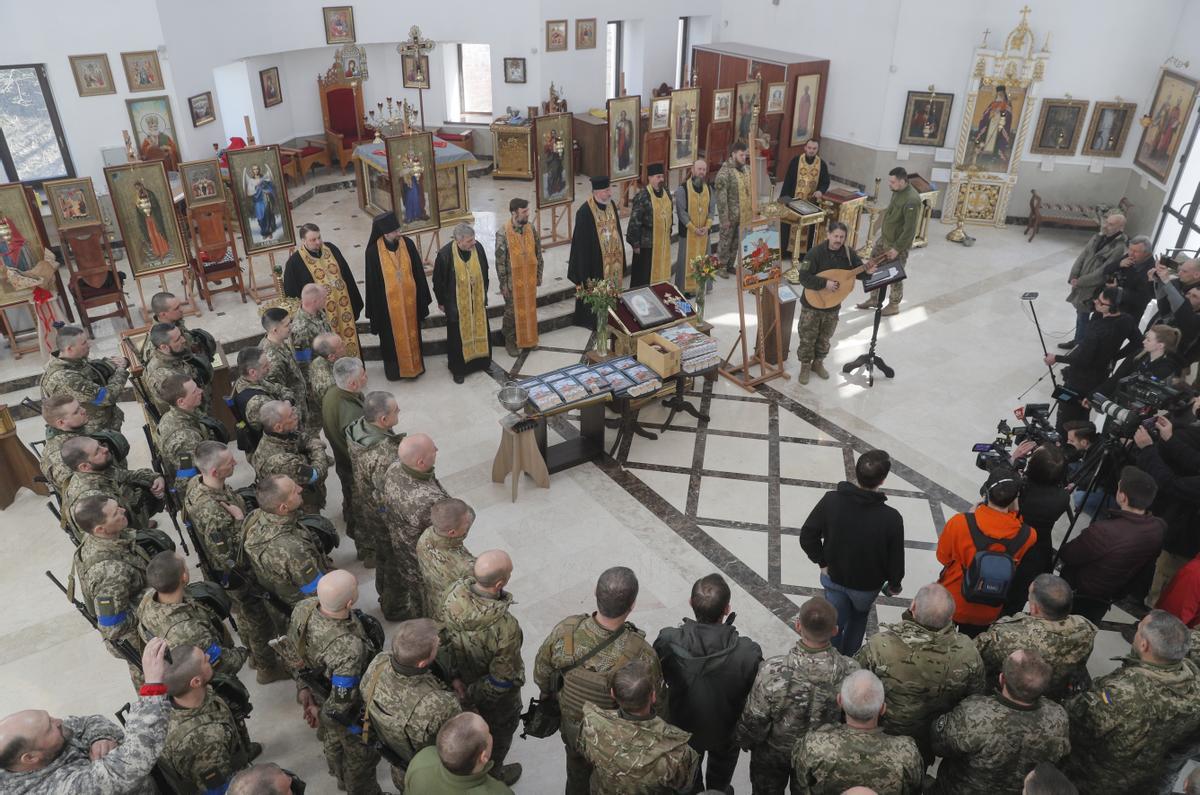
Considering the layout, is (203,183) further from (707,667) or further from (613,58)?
(613,58)

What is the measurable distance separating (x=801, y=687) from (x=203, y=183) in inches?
370

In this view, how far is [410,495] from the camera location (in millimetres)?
4938

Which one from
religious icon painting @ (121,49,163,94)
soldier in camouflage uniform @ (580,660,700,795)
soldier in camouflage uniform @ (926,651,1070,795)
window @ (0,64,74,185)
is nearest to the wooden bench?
soldier in camouflage uniform @ (926,651,1070,795)

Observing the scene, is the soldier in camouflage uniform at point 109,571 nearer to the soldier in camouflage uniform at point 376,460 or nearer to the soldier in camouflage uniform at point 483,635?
the soldier in camouflage uniform at point 376,460

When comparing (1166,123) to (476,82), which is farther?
(476,82)

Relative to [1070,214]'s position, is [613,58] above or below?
above

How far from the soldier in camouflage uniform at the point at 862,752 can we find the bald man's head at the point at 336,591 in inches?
87.2

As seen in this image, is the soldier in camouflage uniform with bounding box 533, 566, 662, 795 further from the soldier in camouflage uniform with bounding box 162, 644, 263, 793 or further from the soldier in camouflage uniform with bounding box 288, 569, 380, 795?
the soldier in camouflage uniform with bounding box 162, 644, 263, 793

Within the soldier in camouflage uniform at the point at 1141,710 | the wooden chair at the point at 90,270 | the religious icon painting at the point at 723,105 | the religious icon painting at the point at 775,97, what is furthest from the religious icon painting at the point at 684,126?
the soldier in camouflage uniform at the point at 1141,710

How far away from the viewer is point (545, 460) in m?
7.64

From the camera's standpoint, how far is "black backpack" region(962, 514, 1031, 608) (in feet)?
15.6

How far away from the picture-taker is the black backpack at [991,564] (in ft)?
15.6

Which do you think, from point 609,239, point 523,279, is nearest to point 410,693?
point 523,279

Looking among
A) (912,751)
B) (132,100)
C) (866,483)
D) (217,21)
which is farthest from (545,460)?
(217,21)
